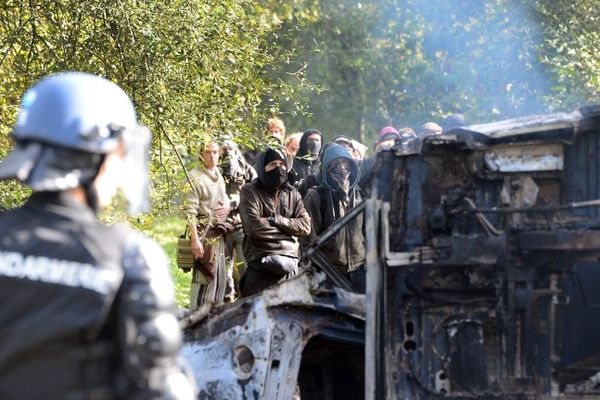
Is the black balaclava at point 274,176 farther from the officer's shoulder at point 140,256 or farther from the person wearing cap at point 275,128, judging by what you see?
the officer's shoulder at point 140,256

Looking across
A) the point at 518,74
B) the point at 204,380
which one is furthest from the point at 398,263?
the point at 518,74

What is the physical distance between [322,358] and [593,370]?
1864 mm

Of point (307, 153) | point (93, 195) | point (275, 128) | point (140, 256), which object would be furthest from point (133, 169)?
point (307, 153)

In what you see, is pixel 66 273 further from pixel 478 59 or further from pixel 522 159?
pixel 478 59

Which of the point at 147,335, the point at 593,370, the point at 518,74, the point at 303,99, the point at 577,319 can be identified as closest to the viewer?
the point at 147,335

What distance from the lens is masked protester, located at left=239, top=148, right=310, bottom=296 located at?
1155 cm

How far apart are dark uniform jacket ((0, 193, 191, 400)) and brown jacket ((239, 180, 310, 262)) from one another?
309 inches

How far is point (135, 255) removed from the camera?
3.66 metres

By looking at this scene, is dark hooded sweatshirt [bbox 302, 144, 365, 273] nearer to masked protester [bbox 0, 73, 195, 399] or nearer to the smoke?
the smoke

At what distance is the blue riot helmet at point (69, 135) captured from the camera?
367cm

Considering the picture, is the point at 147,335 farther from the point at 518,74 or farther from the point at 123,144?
the point at 518,74

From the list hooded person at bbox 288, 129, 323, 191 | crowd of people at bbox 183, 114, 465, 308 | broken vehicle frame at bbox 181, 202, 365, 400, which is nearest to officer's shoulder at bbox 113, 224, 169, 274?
broken vehicle frame at bbox 181, 202, 365, 400

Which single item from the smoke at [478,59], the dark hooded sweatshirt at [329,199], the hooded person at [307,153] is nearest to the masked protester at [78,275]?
the dark hooded sweatshirt at [329,199]

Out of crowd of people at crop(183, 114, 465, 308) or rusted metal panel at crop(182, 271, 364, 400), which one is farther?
crowd of people at crop(183, 114, 465, 308)
